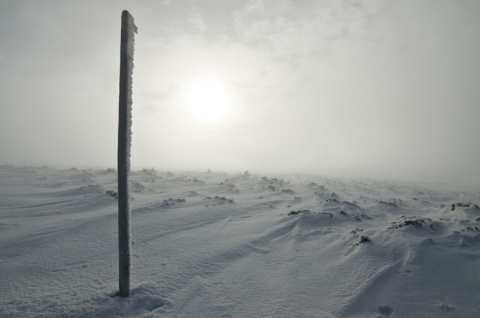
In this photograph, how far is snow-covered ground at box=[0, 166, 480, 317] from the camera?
8.05ft

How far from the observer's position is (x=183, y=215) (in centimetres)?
572

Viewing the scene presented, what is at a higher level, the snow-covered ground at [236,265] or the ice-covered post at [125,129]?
the ice-covered post at [125,129]

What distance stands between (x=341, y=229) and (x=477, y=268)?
2139 mm

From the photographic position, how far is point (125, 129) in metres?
2.23

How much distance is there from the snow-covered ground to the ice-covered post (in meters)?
0.74

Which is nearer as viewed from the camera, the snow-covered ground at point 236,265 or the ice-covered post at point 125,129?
the ice-covered post at point 125,129

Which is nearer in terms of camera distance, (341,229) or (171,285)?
(171,285)

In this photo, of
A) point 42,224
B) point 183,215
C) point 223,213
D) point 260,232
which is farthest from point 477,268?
point 42,224

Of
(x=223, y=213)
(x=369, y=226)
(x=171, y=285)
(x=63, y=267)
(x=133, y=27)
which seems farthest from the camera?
(x=223, y=213)

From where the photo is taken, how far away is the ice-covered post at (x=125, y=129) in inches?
87.1

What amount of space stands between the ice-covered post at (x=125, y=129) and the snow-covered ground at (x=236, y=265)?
74 cm

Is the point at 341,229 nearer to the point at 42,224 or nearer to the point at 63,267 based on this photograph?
the point at 63,267

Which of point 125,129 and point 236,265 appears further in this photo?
point 236,265

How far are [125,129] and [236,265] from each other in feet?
8.31
